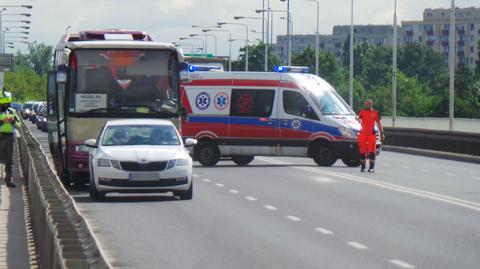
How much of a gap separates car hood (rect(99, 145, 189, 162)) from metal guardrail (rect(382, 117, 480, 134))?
95.3 ft

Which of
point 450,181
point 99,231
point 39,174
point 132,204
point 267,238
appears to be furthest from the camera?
point 450,181

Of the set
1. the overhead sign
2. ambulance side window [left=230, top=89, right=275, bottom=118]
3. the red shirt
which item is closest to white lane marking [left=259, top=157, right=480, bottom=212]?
the red shirt

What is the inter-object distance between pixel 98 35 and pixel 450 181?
7625 millimetres

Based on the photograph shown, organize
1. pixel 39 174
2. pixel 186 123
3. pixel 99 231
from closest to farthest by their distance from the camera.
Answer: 1. pixel 99 231
2. pixel 39 174
3. pixel 186 123

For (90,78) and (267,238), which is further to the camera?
(90,78)

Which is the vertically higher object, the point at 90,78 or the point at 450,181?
the point at 90,78

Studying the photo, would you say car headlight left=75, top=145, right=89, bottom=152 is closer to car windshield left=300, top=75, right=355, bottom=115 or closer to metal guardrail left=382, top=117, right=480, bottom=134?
car windshield left=300, top=75, right=355, bottom=115

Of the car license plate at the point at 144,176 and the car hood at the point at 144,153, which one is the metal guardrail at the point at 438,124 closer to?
the car hood at the point at 144,153

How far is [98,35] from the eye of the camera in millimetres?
29484

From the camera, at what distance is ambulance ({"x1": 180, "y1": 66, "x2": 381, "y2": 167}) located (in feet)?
117

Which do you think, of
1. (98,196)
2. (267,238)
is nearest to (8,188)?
(98,196)

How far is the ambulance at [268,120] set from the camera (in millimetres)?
35562

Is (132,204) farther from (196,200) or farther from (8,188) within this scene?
(8,188)

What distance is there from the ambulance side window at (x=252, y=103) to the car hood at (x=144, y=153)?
484 inches
